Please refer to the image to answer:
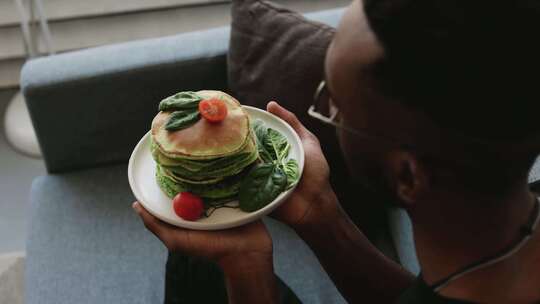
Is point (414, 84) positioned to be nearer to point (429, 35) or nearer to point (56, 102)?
point (429, 35)

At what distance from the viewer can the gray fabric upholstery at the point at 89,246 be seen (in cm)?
139

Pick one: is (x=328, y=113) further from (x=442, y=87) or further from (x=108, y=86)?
(x=108, y=86)

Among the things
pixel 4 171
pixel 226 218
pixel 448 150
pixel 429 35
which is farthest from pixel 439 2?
pixel 4 171

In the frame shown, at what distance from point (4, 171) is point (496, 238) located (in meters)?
1.97

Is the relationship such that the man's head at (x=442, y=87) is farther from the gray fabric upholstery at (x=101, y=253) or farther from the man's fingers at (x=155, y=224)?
the gray fabric upholstery at (x=101, y=253)

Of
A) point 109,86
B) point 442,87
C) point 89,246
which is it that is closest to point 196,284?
point 89,246

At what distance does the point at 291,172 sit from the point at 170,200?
0.77ft

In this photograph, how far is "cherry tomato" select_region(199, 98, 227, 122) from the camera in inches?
40.1

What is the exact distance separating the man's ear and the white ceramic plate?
0.95 ft

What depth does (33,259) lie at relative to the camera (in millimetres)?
1477

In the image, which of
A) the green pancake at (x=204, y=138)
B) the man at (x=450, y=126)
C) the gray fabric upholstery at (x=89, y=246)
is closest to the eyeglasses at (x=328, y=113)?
the man at (x=450, y=126)

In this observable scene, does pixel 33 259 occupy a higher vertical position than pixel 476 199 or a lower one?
lower

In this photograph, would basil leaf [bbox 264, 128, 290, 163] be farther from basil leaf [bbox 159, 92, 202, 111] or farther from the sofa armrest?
the sofa armrest

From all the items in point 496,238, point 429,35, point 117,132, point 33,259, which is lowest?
point 33,259
